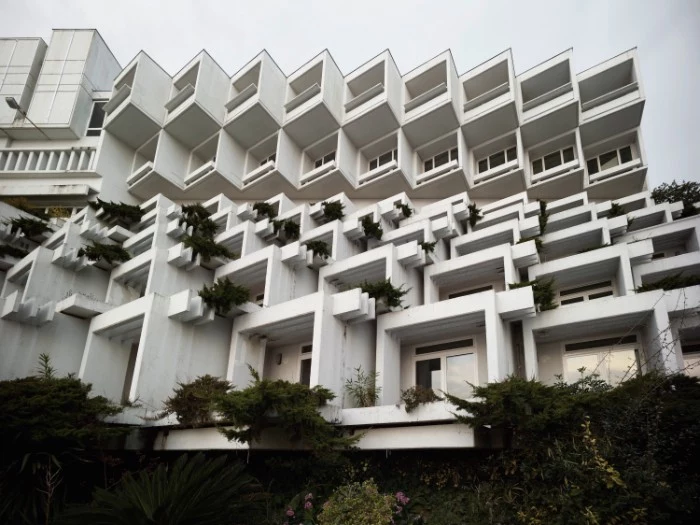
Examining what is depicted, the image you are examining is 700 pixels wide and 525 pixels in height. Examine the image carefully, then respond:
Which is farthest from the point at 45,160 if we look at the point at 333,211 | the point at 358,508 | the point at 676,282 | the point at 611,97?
the point at 676,282

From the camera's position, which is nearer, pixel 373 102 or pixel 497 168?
pixel 497 168

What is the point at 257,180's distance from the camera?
87.5 ft

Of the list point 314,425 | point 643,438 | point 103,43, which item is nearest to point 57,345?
point 314,425

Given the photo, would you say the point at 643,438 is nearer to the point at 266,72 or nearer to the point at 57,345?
the point at 57,345

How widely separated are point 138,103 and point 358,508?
26.7 metres

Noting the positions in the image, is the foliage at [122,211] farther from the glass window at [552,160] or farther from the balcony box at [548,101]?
the glass window at [552,160]

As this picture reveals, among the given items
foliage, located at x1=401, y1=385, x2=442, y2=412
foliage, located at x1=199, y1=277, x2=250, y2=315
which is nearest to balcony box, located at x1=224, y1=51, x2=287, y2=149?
foliage, located at x1=199, y1=277, x2=250, y2=315

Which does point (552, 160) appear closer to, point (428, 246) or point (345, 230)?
point (428, 246)

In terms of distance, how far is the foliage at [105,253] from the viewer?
19.1 metres

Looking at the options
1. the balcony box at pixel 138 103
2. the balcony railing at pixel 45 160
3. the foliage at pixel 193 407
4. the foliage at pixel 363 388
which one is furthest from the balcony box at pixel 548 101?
the balcony railing at pixel 45 160

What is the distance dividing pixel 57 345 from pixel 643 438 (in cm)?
1799

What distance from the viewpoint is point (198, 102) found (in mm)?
27453

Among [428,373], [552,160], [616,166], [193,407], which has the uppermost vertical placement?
[552,160]

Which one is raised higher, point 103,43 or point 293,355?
point 103,43
